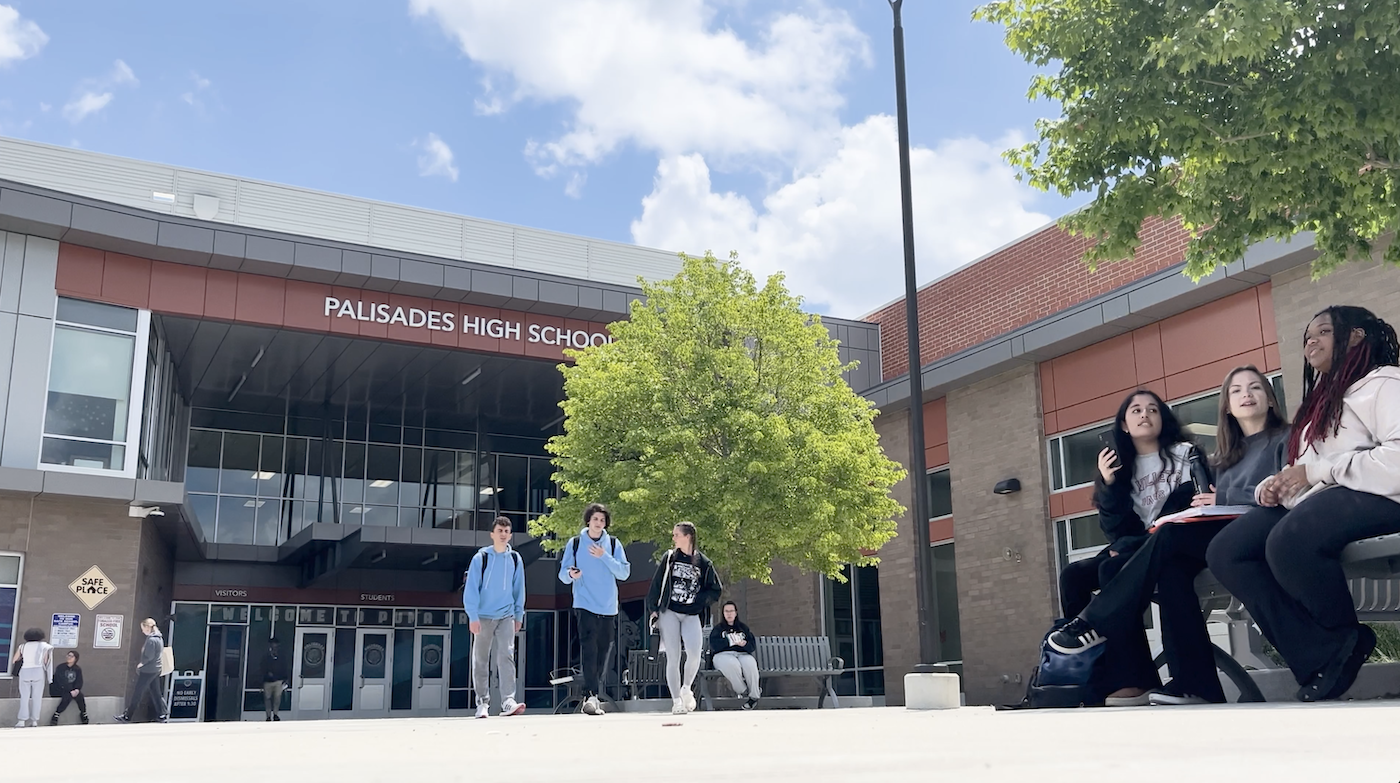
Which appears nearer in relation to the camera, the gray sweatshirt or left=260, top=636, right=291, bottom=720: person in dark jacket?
the gray sweatshirt

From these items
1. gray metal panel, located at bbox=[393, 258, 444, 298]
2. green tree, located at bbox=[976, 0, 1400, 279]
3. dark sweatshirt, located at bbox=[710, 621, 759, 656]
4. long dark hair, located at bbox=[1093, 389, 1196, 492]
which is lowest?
dark sweatshirt, located at bbox=[710, 621, 759, 656]

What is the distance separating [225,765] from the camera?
3.46 metres

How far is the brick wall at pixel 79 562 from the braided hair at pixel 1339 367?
19.1 metres

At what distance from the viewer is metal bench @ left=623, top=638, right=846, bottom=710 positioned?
52.7 feet

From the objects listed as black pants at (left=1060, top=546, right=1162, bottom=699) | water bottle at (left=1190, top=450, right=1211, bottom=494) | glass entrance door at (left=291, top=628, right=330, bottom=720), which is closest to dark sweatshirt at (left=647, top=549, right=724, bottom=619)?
black pants at (left=1060, top=546, right=1162, bottom=699)

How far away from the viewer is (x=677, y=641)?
35.2ft

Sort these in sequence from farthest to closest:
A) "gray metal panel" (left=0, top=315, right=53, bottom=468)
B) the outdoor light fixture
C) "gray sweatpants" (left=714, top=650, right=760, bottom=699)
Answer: the outdoor light fixture < "gray metal panel" (left=0, top=315, right=53, bottom=468) < "gray sweatpants" (left=714, top=650, right=760, bottom=699)

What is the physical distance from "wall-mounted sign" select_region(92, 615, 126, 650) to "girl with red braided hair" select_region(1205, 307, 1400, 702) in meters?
18.8

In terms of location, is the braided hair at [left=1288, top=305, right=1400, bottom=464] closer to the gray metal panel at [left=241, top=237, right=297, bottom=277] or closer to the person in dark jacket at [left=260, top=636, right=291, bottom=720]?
the gray metal panel at [left=241, top=237, right=297, bottom=277]

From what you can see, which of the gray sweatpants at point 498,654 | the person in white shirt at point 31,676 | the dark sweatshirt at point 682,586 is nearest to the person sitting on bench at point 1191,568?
the dark sweatshirt at point 682,586

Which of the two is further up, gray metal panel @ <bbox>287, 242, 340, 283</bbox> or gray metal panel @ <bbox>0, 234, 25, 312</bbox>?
gray metal panel @ <bbox>287, 242, 340, 283</bbox>

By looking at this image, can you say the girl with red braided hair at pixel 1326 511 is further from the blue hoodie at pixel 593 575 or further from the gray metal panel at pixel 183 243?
the gray metal panel at pixel 183 243

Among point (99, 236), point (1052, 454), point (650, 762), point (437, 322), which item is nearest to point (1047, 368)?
point (1052, 454)

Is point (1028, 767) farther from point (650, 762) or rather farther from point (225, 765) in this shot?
point (225, 765)
